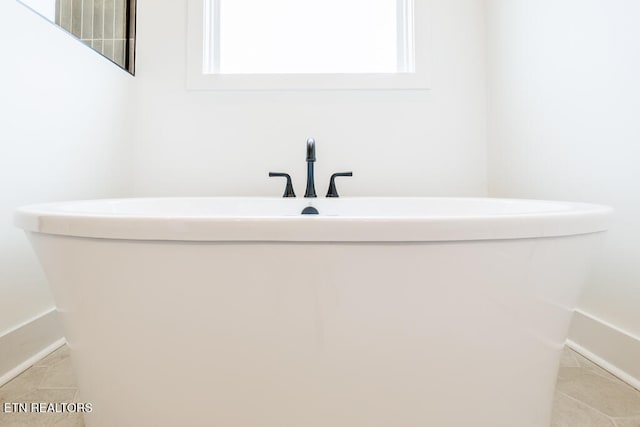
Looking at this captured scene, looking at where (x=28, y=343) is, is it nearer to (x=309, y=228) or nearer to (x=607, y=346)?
(x=309, y=228)

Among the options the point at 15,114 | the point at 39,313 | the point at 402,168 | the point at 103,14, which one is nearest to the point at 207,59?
the point at 103,14

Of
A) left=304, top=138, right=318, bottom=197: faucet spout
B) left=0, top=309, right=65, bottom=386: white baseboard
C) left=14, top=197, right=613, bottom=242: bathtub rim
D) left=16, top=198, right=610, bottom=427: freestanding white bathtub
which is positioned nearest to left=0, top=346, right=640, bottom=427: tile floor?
left=0, top=309, right=65, bottom=386: white baseboard

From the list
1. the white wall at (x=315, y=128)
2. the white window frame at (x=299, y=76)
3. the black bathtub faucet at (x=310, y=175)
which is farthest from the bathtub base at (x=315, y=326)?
the white window frame at (x=299, y=76)

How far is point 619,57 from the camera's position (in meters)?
0.91

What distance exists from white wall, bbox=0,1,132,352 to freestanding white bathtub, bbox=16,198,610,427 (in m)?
0.52

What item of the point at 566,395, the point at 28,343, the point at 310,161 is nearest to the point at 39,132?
the point at 28,343

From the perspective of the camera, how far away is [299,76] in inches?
59.6

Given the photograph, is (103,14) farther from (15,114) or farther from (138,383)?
(138,383)

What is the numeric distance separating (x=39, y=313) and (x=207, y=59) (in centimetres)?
128

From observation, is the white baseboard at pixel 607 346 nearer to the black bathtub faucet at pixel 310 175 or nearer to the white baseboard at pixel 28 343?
the black bathtub faucet at pixel 310 175

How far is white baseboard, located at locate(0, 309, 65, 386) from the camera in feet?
2.94

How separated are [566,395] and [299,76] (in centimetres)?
153

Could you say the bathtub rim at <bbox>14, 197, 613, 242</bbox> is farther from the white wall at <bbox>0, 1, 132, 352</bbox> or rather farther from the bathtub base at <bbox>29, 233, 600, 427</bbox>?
the white wall at <bbox>0, 1, 132, 352</bbox>

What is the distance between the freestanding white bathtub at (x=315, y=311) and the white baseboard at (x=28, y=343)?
51 centimetres
